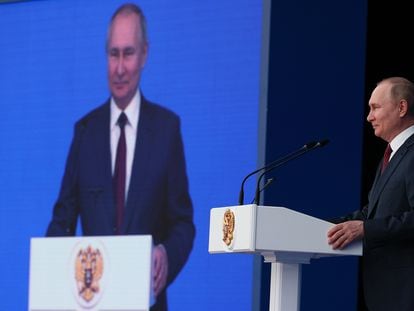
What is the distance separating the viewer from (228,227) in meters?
3.51

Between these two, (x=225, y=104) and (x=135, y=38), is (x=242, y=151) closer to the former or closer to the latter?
(x=225, y=104)

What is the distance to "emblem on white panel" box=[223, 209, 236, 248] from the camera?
347 cm

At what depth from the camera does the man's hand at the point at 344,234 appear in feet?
10.9

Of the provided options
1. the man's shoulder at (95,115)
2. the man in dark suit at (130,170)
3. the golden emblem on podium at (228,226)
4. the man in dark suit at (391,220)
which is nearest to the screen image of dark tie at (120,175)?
the man in dark suit at (130,170)

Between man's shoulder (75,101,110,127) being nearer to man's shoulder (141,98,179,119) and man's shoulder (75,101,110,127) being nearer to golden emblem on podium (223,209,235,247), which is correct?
man's shoulder (141,98,179,119)

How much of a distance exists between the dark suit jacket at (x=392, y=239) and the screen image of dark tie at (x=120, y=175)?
8.84 ft

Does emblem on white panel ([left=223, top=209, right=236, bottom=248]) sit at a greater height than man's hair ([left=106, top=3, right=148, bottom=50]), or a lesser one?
lesser

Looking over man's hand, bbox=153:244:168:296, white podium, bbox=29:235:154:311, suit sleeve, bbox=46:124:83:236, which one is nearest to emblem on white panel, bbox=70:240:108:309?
white podium, bbox=29:235:154:311

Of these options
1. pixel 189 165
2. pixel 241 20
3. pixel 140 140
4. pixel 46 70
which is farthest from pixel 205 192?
pixel 46 70

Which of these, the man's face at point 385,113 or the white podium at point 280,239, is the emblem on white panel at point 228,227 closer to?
the white podium at point 280,239

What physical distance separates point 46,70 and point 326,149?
2.01m

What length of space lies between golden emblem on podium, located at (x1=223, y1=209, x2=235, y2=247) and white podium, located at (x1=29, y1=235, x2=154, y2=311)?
2.31 metres

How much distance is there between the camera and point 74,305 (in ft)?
19.6

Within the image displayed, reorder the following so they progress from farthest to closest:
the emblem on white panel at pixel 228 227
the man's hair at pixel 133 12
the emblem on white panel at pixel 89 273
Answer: the man's hair at pixel 133 12 → the emblem on white panel at pixel 89 273 → the emblem on white panel at pixel 228 227
